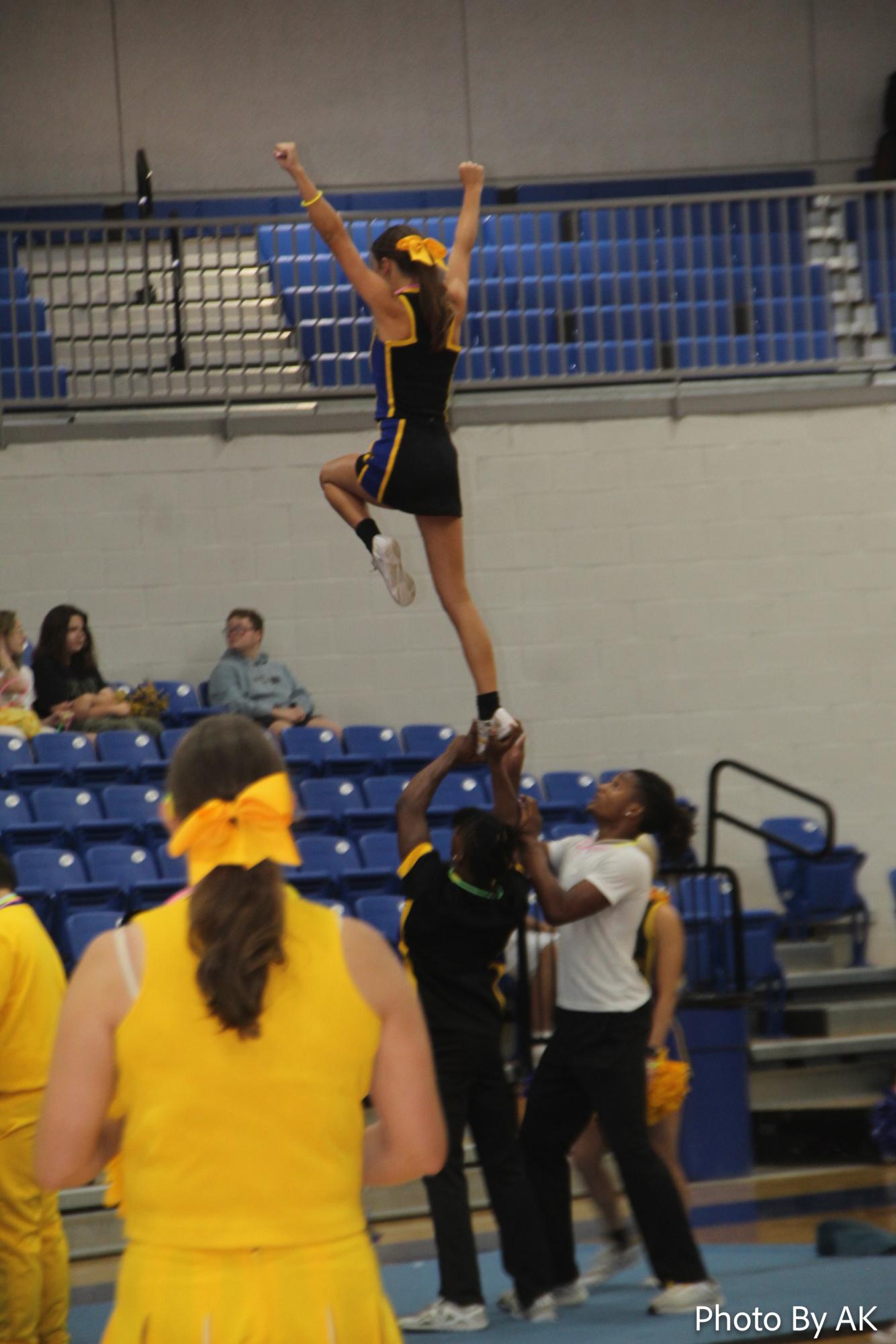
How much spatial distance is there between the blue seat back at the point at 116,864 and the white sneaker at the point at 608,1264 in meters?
2.72

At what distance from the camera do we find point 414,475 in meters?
4.33

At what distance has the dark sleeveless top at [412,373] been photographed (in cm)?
424

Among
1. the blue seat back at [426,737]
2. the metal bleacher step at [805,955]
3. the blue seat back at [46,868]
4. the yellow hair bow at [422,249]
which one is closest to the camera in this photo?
the yellow hair bow at [422,249]

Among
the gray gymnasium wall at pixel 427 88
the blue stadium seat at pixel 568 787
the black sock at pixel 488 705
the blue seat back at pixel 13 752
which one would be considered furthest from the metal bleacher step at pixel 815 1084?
the gray gymnasium wall at pixel 427 88

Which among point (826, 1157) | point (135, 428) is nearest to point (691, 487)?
point (135, 428)

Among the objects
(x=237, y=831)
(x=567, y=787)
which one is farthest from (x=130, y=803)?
(x=237, y=831)

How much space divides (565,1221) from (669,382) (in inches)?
247

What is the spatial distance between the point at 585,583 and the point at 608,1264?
5114 millimetres

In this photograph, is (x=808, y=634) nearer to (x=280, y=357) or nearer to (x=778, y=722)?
(x=778, y=722)

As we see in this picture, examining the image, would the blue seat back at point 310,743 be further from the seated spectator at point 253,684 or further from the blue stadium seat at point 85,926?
the blue stadium seat at point 85,926

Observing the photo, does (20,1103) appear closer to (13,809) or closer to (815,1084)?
(13,809)

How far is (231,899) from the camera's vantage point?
1998mm

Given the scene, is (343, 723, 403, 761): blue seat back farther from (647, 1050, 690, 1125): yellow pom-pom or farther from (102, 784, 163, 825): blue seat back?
(647, 1050, 690, 1125): yellow pom-pom

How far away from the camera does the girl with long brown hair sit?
1.94 meters
